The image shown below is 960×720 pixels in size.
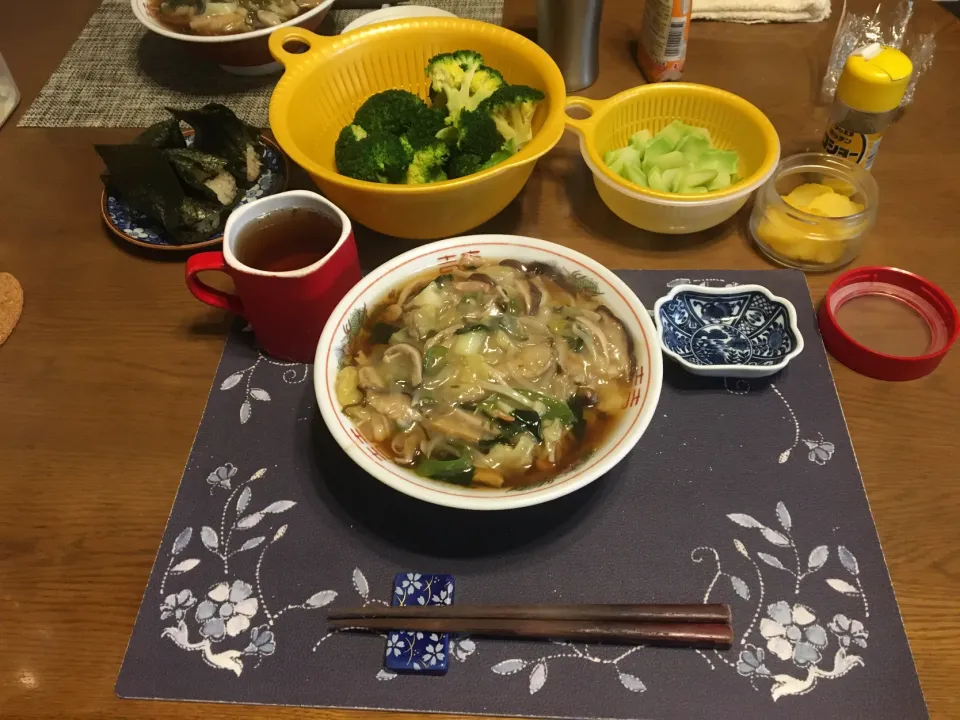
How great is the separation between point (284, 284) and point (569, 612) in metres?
0.67

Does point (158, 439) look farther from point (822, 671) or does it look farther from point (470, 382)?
point (822, 671)

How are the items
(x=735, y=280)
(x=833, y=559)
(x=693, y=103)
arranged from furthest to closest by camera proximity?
(x=693, y=103), (x=735, y=280), (x=833, y=559)

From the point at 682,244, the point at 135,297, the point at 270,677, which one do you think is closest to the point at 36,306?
the point at 135,297

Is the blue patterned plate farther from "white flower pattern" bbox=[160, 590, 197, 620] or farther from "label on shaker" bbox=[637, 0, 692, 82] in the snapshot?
"label on shaker" bbox=[637, 0, 692, 82]

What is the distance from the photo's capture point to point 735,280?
4.49 feet

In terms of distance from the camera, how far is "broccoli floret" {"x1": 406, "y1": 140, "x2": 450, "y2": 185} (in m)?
1.36

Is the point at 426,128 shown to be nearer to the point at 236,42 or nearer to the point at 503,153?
the point at 503,153

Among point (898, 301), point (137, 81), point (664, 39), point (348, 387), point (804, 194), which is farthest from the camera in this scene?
point (137, 81)

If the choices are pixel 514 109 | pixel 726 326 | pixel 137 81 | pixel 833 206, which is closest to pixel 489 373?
pixel 726 326

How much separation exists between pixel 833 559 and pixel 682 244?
711 millimetres

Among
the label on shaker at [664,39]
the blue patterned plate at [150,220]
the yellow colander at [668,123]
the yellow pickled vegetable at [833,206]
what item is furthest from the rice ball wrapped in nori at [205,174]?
the yellow pickled vegetable at [833,206]

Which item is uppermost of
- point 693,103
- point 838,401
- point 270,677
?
point 693,103

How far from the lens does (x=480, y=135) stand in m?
1.36

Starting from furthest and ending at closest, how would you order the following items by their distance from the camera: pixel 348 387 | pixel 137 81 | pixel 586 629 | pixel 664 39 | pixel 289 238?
pixel 137 81 → pixel 664 39 → pixel 289 238 → pixel 348 387 → pixel 586 629
